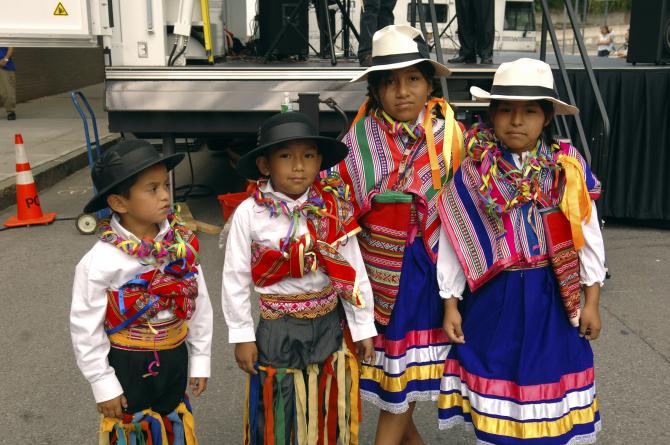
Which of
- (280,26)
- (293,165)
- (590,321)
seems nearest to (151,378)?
(293,165)

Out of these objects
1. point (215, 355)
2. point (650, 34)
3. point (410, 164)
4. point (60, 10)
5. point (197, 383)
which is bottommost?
point (215, 355)

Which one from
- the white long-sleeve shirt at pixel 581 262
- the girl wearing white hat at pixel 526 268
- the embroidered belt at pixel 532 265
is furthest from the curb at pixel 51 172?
the embroidered belt at pixel 532 265

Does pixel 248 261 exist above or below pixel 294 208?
below

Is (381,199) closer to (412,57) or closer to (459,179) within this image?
(459,179)

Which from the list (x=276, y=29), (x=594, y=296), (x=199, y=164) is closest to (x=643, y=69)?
(x=276, y=29)

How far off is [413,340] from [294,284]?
495 mm

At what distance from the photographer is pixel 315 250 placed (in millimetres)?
2314

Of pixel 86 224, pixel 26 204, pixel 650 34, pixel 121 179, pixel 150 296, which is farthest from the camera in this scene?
pixel 650 34

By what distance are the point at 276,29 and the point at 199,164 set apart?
9.20ft

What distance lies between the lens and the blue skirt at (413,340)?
249 centimetres

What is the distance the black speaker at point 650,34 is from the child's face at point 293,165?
267 inches

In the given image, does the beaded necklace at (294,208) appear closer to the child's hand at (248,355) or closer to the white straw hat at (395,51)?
the child's hand at (248,355)

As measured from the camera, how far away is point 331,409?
247cm

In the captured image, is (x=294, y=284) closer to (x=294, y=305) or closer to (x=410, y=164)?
(x=294, y=305)
